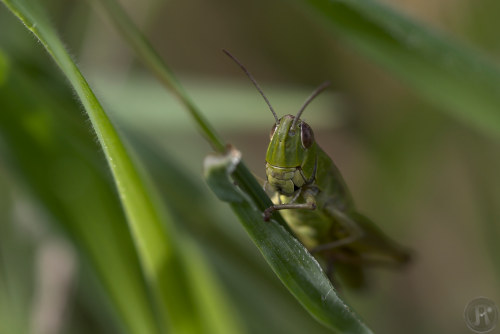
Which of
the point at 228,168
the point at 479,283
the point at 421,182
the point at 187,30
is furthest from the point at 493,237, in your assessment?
the point at 187,30

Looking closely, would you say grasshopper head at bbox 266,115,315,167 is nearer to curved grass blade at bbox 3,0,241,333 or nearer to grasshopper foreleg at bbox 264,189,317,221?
grasshopper foreleg at bbox 264,189,317,221

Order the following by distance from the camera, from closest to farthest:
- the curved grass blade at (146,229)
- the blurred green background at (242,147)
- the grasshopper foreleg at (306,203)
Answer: the curved grass blade at (146,229) < the grasshopper foreleg at (306,203) < the blurred green background at (242,147)

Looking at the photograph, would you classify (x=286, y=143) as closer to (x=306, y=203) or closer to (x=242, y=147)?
(x=306, y=203)

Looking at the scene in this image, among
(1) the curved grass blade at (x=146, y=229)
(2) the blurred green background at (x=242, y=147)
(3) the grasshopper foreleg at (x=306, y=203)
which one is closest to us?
(1) the curved grass blade at (x=146, y=229)

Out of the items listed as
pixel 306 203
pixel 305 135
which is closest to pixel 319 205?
pixel 306 203

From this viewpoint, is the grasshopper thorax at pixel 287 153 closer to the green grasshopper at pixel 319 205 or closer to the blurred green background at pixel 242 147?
the green grasshopper at pixel 319 205

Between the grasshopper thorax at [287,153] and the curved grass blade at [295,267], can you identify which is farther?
the grasshopper thorax at [287,153]
